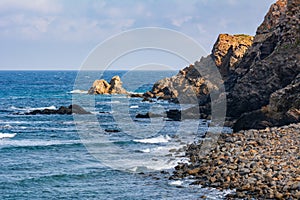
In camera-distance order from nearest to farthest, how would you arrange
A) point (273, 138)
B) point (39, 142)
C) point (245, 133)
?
Answer: point (273, 138) → point (245, 133) → point (39, 142)

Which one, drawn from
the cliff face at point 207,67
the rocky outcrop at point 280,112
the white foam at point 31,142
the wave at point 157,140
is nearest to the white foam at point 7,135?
the white foam at point 31,142

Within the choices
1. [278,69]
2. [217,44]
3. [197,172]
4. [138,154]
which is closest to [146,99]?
[217,44]

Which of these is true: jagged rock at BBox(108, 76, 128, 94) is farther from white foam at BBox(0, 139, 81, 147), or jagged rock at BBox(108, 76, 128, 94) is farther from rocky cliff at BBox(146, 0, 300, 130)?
white foam at BBox(0, 139, 81, 147)

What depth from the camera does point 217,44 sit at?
97812mm

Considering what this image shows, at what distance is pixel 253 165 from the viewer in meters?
32.4

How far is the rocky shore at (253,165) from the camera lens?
93.1ft

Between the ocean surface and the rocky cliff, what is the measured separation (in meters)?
6.71

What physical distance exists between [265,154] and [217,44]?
65.4 meters

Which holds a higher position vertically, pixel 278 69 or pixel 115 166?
pixel 278 69

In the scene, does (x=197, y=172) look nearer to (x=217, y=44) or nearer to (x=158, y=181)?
(x=158, y=181)

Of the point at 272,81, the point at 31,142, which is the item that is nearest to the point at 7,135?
the point at 31,142

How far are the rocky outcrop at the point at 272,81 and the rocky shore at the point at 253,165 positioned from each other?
19.2 ft

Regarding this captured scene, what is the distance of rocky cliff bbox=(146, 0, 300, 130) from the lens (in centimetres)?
4938

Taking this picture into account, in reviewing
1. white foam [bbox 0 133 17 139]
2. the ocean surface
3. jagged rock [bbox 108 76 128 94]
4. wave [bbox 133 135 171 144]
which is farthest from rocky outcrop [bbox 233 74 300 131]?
jagged rock [bbox 108 76 128 94]
